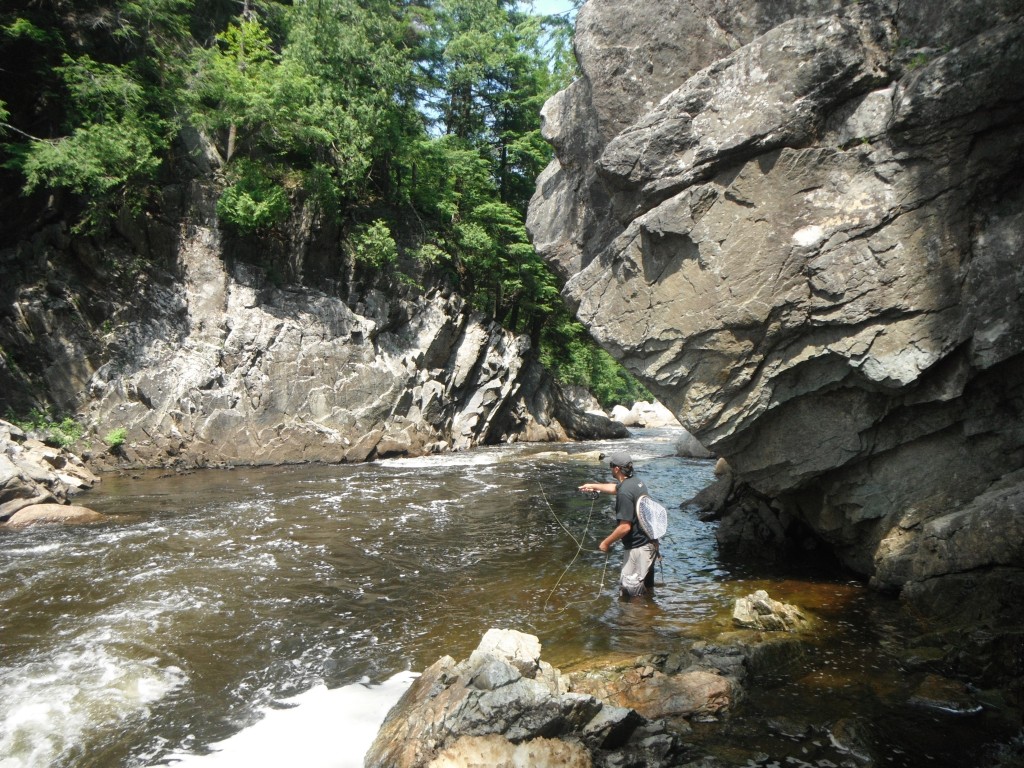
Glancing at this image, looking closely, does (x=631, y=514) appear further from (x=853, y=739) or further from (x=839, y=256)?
(x=839, y=256)

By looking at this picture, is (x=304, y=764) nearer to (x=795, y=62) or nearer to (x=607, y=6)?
(x=795, y=62)

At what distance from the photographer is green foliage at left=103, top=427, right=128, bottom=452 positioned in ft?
62.7

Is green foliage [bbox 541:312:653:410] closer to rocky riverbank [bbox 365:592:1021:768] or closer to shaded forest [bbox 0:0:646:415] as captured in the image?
shaded forest [bbox 0:0:646:415]

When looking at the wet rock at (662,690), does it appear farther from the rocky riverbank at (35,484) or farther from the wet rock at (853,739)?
the rocky riverbank at (35,484)

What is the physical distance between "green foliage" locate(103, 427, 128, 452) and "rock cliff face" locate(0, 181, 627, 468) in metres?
0.11

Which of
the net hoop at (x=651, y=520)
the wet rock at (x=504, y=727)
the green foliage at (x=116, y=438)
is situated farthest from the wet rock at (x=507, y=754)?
the green foliage at (x=116, y=438)

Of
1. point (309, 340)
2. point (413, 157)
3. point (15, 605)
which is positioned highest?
point (413, 157)

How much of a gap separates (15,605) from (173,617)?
2228 mm

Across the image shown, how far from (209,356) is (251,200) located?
18.4 feet

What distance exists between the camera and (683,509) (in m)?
13.8

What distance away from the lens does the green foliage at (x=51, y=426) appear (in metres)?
18.4

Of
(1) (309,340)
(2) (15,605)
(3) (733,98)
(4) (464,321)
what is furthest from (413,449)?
(3) (733,98)

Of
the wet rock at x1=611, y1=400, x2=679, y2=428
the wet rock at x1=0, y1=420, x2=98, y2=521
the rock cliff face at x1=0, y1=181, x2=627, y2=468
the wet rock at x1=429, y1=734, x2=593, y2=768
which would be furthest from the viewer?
the wet rock at x1=611, y1=400, x2=679, y2=428

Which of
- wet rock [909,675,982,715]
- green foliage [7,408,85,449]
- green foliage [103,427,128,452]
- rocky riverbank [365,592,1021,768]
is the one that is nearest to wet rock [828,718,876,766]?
rocky riverbank [365,592,1021,768]
